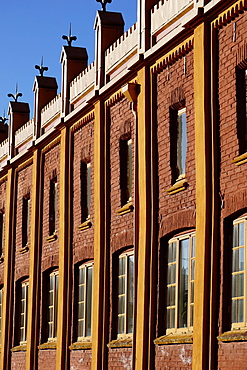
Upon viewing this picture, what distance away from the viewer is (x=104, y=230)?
2217cm

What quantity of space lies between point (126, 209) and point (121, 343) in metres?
3.06

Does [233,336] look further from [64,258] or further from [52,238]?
[52,238]

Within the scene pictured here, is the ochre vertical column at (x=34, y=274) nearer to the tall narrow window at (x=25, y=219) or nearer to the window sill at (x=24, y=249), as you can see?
the window sill at (x=24, y=249)

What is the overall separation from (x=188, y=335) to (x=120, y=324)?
3.81 m

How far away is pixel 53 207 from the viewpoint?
2659 cm

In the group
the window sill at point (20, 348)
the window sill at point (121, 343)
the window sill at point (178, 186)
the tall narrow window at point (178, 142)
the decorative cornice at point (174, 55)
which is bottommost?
the window sill at point (20, 348)

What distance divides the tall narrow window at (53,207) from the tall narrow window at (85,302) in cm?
290

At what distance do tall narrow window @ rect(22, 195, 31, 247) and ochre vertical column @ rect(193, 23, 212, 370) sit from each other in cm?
1188

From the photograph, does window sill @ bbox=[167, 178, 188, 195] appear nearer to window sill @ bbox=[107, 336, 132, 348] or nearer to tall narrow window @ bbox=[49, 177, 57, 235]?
window sill @ bbox=[107, 336, 132, 348]

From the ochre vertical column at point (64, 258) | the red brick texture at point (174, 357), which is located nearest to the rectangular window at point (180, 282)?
the red brick texture at point (174, 357)

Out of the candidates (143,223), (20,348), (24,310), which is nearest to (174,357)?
(143,223)

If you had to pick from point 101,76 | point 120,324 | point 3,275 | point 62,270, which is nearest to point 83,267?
point 62,270

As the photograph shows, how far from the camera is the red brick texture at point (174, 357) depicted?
17719mm

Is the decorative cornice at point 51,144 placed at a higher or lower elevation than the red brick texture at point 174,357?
higher
